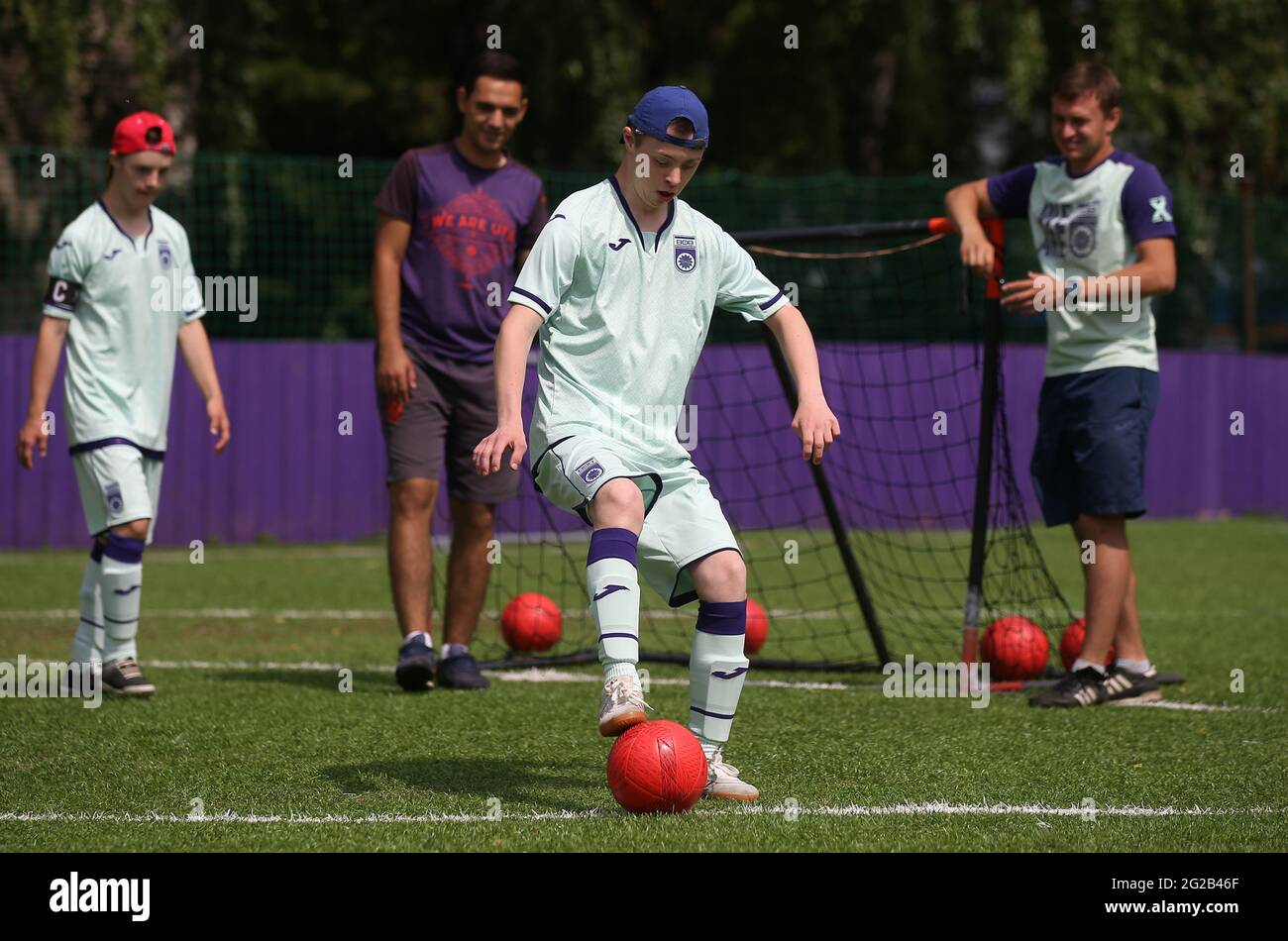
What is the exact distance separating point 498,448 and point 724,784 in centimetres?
125

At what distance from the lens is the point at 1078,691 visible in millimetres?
6812

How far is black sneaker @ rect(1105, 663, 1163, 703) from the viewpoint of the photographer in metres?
6.93

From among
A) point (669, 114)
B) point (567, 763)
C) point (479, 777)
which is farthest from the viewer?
point (567, 763)

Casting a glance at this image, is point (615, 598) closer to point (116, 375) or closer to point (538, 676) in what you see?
point (538, 676)

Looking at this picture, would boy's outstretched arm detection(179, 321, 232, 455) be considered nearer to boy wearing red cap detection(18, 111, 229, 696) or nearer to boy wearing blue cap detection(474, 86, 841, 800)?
boy wearing red cap detection(18, 111, 229, 696)

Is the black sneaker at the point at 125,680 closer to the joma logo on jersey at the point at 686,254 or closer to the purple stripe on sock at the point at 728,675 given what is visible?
the purple stripe on sock at the point at 728,675

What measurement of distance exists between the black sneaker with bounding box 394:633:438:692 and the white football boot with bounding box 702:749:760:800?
7.25 ft

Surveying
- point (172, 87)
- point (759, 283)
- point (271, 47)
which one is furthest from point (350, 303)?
point (759, 283)

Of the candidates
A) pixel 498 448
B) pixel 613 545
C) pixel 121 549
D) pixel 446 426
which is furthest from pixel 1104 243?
pixel 121 549

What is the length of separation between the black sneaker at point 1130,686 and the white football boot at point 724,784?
8.07ft

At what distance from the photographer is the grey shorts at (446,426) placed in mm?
7227

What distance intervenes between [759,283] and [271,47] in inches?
754

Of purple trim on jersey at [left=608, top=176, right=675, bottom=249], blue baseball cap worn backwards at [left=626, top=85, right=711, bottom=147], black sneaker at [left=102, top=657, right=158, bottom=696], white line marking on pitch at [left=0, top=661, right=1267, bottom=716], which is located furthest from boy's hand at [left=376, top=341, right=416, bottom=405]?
blue baseball cap worn backwards at [left=626, top=85, right=711, bottom=147]
